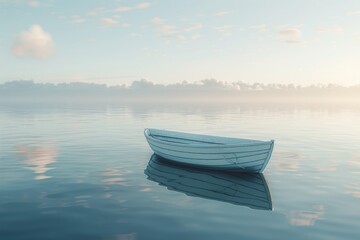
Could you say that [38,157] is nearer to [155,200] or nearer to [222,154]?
[155,200]

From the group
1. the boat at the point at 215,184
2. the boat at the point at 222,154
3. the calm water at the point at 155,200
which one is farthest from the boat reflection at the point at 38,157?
the boat at the point at 222,154

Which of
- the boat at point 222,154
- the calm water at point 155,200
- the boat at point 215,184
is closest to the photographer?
the calm water at point 155,200

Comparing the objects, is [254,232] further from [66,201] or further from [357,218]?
[66,201]

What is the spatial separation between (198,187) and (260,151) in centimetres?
546

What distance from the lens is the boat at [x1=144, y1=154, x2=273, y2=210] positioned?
734 inches

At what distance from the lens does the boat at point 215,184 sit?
18641 mm

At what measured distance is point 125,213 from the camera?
15766 mm

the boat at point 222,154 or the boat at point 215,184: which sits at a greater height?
the boat at point 222,154

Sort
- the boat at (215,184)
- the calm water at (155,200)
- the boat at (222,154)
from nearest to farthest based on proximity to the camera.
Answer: the calm water at (155,200) < the boat at (215,184) < the boat at (222,154)

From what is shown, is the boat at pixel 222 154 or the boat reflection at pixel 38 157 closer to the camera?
the boat at pixel 222 154

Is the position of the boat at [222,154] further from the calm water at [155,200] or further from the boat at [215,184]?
the calm water at [155,200]

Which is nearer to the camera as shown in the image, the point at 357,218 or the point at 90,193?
the point at 357,218

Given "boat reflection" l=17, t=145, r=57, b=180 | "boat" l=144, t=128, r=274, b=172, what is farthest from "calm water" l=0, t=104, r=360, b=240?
"boat" l=144, t=128, r=274, b=172

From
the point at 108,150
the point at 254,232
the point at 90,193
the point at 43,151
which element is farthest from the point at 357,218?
the point at 43,151
